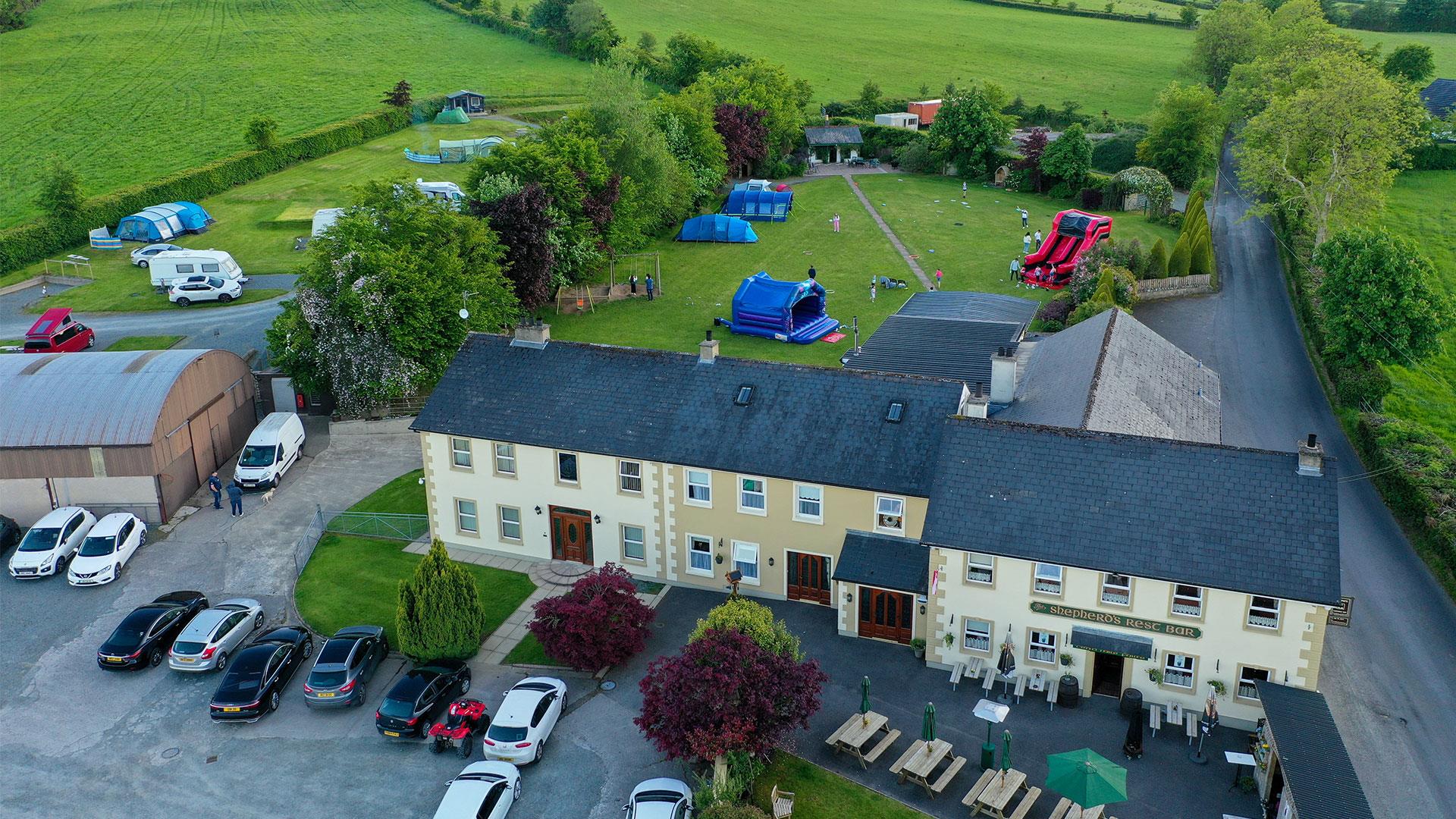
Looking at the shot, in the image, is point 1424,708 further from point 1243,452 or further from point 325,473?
point 325,473

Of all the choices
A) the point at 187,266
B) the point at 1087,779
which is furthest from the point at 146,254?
the point at 1087,779

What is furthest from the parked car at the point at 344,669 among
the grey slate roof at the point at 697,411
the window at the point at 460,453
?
the grey slate roof at the point at 697,411

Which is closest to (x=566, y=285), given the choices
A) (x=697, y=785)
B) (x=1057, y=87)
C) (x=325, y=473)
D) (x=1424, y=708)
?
(x=325, y=473)

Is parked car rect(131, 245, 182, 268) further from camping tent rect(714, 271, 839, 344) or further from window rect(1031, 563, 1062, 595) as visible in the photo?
window rect(1031, 563, 1062, 595)

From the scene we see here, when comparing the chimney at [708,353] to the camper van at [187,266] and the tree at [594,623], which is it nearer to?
the tree at [594,623]

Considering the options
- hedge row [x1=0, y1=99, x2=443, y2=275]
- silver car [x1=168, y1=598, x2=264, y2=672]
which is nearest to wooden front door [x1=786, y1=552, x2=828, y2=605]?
silver car [x1=168, y1=598, x2=264, y2=672]

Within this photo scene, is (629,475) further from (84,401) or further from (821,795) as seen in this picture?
(84,401)
